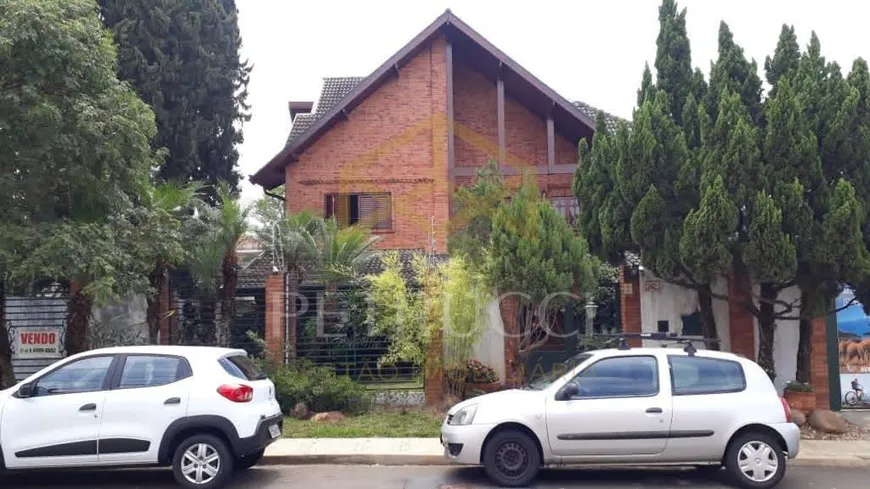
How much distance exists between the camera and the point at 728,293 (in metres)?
13.0

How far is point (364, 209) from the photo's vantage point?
20.2m

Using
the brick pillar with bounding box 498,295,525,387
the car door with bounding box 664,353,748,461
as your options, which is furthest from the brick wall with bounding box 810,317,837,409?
the car door with bounding box 664,353,748,461

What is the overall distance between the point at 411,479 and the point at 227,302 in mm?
6413

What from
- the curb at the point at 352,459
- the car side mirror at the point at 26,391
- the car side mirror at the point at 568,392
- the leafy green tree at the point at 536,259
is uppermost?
the leafy green tree at the point at 536,259

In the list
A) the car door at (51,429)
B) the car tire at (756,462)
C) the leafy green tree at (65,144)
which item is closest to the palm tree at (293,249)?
the leafy green tree at (65,144)

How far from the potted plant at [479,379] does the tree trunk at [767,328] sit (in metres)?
4.30

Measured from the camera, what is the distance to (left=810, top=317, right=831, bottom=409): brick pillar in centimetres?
1311

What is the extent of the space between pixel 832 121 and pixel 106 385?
10234 mm

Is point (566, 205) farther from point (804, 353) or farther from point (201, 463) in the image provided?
point (201, 463)

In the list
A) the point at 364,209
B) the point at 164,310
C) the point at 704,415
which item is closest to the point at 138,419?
the point at 704,415

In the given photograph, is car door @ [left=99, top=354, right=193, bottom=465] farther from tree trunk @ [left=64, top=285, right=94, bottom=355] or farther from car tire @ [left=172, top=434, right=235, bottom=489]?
tree trunk @ [left=64, top=285, right=94, bottom=355]

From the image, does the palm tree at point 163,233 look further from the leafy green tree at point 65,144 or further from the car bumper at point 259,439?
the car bumper at point 259,439

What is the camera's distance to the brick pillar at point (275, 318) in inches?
536

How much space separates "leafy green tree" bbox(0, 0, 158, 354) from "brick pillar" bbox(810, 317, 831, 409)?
35.9 ft
